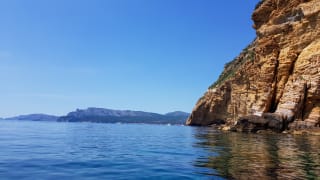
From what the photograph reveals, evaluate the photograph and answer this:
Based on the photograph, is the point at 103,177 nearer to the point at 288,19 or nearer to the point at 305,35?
the point at 305,35

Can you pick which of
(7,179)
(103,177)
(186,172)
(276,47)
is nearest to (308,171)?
(186,172)

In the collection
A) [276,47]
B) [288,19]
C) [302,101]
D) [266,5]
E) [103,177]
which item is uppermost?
[266,5]

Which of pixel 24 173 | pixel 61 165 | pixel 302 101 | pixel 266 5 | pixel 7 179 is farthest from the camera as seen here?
pixel 266 5

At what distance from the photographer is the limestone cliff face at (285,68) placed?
54688mm

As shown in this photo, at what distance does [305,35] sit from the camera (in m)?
61.2

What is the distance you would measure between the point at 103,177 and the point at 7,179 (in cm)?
346

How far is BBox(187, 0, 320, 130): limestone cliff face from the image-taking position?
54688 mm

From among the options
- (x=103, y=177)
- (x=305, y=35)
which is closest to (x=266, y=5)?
(x=305, y=35)

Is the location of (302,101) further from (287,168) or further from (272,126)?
(287,168)

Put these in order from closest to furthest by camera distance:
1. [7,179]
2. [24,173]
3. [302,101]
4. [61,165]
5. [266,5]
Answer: [7,179] < [24,173] < [61,165] < [302,101] < [266,5]

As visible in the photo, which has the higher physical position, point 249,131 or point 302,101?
point 302,101

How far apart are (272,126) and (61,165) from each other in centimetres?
4621

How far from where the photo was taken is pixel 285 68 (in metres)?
63.3

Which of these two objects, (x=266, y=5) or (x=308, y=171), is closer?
(x=308, y=171)
